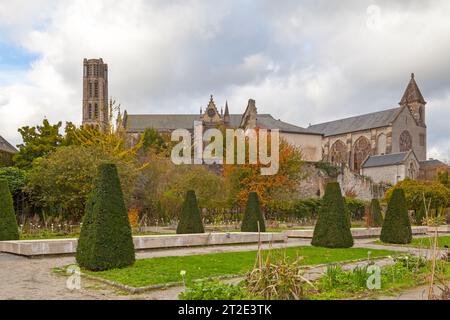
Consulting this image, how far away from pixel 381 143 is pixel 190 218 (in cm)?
5666

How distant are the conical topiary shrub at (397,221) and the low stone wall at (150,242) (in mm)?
Answer: 4518

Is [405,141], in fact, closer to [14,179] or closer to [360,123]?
[360,123]

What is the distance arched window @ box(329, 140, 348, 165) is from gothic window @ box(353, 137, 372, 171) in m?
1.94

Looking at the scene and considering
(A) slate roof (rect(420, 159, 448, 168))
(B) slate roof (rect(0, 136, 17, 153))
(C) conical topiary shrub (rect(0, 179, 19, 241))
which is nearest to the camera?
(C) conical topiary shrub (rect(0, 179, 19, 241))

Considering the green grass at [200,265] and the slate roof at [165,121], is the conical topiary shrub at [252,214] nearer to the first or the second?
the green grass at [200,265]

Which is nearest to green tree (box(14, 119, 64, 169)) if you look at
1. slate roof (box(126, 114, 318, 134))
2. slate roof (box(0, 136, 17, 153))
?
slate roof (box(0, 136, 17, 153))

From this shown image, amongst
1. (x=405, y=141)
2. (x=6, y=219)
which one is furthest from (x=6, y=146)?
(x=405, y=141)

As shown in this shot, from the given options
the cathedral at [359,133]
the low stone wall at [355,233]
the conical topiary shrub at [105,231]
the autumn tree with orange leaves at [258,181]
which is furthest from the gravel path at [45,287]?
the cathedral at [359,133]

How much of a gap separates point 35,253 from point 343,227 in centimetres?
1039

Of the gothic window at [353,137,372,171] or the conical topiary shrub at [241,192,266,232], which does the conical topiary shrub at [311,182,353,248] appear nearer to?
the conical topiary shrub at [241,192,266,232]

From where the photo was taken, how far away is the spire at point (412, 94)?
8156cm

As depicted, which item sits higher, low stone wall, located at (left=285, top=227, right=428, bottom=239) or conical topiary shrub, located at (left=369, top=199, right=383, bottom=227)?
conical topiary shrub, located at (left=369, top=199, right=383, bottom=227)

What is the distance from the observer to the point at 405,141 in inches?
2835

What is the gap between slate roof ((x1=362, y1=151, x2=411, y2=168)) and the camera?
196ft
